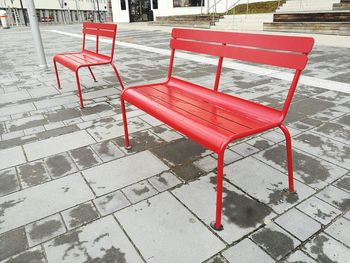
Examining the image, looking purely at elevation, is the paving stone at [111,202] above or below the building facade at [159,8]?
below

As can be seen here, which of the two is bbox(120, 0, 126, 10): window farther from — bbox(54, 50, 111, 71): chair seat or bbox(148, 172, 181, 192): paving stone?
bbox(148, 172, 181, 192): paving stone

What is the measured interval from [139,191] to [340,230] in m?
1.41

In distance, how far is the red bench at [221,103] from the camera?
6.13 ft

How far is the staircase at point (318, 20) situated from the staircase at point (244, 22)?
876 mm

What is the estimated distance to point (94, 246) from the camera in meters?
1.79

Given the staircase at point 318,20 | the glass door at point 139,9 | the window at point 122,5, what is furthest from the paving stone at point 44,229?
the window at point 122,5

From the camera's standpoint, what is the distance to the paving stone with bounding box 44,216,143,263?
1703 mm

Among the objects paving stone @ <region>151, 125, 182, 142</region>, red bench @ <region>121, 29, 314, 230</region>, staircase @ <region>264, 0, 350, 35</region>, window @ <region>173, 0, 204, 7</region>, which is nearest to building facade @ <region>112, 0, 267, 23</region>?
window @ <region>173, 0, 204, 7</region>

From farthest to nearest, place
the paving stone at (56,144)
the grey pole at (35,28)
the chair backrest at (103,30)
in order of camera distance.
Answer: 1. the grey pole at (35,28)
2. the chair backrest at (103,30)
3. the paving stone at (56,144)

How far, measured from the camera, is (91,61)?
173 inches

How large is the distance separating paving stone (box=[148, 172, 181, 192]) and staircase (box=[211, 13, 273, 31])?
1339 cm

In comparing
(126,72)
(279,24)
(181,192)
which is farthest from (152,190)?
(279,24)

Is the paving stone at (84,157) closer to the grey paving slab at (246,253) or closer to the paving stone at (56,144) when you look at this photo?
the paving stone at (56,144)

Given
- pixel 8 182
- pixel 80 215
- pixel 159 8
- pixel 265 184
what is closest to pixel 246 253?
pixel 265 184
